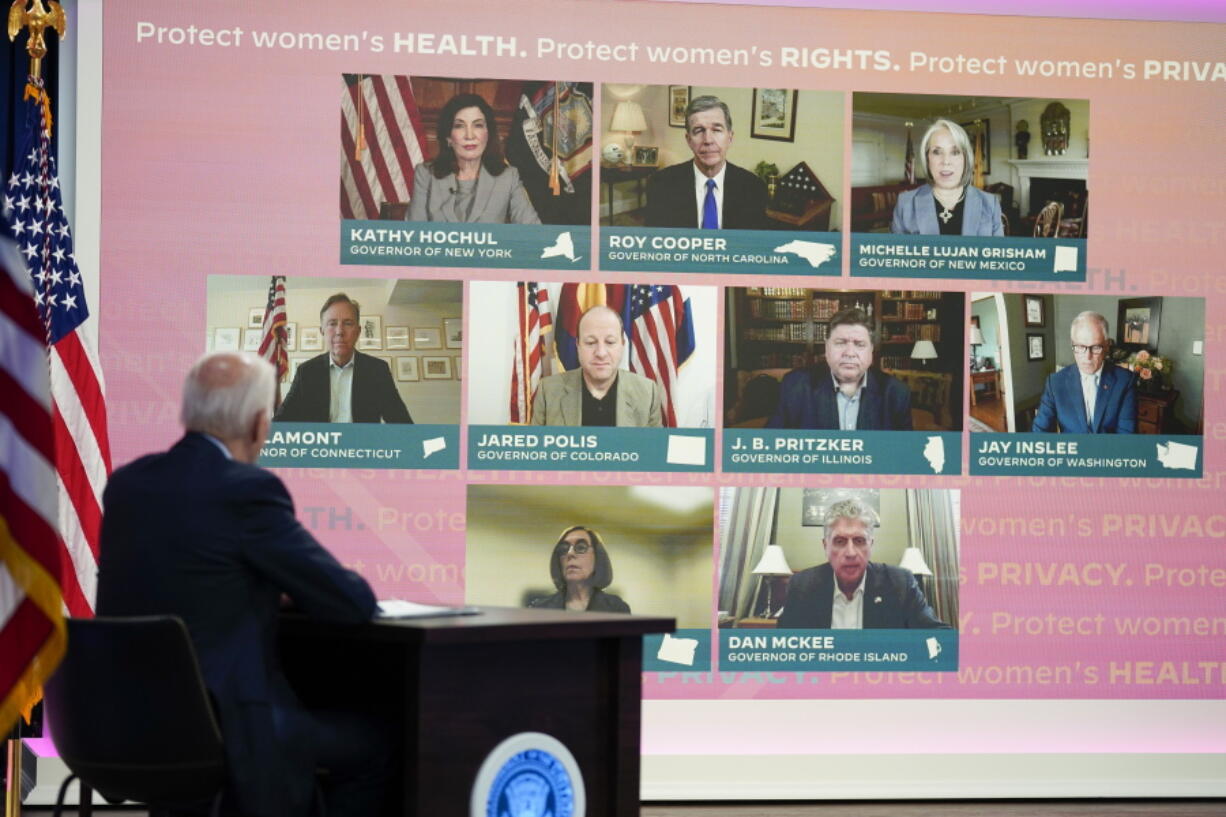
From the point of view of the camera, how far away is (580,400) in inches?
235

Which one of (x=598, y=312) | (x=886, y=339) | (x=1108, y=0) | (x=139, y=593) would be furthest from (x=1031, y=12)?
(x=139, y=593)

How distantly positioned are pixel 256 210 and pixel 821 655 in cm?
267

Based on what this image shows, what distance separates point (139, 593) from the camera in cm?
344

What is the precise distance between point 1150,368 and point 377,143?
306 centimetres

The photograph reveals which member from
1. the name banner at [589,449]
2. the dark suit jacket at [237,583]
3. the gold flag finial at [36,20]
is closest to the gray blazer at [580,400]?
the name banner at [589,449]

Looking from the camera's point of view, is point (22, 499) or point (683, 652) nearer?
point (22, 499)

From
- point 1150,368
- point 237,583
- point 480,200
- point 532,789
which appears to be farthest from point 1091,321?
point 237,583

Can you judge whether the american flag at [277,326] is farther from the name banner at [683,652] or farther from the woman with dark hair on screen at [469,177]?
the name banner at [683,652]

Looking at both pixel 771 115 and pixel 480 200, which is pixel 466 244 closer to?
pixel 480 200

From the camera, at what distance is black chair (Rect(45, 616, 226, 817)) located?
10.6 ft

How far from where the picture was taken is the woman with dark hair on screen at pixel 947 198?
6.11 m

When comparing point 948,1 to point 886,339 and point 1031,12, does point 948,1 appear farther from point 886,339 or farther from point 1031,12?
point 886,339

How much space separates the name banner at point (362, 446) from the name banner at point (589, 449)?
13 centimetres

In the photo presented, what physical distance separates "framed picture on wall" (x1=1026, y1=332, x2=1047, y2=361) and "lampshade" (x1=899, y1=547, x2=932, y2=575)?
86cm
